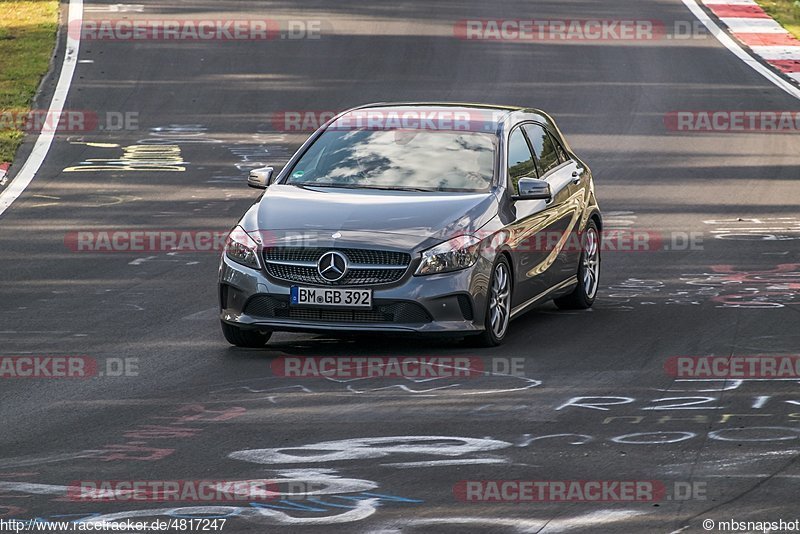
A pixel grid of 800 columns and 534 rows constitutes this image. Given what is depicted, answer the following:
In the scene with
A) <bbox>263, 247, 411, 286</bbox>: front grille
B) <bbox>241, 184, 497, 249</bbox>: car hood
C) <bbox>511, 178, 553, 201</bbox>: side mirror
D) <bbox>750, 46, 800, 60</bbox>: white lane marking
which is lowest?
<bbox>263, 247, 411, 286</bbox>: front grille

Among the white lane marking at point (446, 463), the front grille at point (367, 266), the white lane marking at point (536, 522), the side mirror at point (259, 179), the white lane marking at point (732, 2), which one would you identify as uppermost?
the white lane marking at point (732, 2)

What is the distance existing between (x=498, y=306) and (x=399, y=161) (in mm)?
1412

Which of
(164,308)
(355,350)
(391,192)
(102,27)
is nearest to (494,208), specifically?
(391,192)

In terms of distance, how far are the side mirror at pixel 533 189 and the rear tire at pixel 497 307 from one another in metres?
0.51

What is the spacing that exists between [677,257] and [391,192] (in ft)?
15.6

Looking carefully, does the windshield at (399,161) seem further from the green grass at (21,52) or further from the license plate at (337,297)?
the green grass at (21,52)

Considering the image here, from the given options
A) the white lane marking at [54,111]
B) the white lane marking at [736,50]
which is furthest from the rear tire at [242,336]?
the white lane marking at [736,50]

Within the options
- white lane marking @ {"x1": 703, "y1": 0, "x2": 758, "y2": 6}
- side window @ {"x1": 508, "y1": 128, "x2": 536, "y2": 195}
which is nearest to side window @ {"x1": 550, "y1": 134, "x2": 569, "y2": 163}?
side window @ {"x1": 508, "y1": 128, "x2": 536, "y2": 195}

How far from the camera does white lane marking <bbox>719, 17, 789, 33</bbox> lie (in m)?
30.2

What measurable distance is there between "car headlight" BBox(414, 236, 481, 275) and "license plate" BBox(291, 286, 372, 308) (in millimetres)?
397

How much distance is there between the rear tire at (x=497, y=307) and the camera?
10.6m

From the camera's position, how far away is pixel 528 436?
321 inches

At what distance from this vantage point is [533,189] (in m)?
11.1

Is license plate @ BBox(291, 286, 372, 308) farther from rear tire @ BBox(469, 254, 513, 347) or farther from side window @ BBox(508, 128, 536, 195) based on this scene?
side window @ BBox(508, 128, 536, 195)
